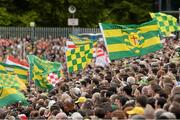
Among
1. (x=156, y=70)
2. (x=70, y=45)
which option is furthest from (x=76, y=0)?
(x=156, y=70)

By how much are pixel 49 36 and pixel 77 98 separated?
92.4ft

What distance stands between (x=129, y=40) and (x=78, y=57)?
15.9 feet

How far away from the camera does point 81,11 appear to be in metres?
48.9

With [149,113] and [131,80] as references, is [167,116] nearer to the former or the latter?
[149,113]

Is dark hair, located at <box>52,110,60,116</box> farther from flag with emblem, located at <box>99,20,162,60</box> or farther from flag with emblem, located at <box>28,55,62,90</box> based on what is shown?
flag with emblem, located at <box>28,55,62,90</box>

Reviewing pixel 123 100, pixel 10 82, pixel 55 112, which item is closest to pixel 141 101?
pixel 123 100

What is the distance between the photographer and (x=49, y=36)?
42.3m

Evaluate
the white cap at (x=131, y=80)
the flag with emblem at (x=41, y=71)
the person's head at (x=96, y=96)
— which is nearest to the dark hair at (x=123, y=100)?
the person's head at (x=96, y=96)

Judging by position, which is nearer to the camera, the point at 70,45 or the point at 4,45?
the point at 70,45

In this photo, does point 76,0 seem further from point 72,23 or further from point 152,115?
point 152,115

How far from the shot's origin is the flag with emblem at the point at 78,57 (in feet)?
76.8

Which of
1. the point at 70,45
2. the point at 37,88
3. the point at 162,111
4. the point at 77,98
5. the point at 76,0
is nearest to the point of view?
the point at 162,111

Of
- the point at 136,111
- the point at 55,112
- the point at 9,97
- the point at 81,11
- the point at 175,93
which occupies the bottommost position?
the point at 9,97

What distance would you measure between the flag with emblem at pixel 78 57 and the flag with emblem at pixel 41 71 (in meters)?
0.48
